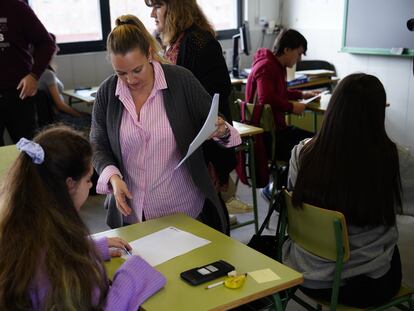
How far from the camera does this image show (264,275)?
4.79 feet

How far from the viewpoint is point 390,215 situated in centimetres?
181

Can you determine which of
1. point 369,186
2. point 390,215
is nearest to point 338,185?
point 369,186

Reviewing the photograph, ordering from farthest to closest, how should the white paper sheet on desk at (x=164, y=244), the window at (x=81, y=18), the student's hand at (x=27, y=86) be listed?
the window at (x=81, y=18), the student's hand at (x=27, y=86), the white paper sheet on desk at (x=164, y=244)

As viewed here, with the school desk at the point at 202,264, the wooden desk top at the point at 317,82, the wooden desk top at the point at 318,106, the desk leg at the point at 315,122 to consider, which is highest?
the school desk at the point at 202,264

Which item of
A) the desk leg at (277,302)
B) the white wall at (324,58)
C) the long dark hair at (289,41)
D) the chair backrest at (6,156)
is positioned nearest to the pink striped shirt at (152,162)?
the chair backrest at (6,156)

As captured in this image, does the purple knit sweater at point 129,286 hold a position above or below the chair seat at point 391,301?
above

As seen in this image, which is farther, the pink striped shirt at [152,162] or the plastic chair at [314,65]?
the plastic chair at [314,65]

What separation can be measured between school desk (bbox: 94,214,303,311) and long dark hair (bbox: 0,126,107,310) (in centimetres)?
20

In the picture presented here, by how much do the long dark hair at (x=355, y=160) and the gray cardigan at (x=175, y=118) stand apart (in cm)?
39

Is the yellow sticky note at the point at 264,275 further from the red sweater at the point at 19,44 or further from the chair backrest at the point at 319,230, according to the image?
the red sweater at the point at 19,44

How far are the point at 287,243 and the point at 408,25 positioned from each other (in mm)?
2908

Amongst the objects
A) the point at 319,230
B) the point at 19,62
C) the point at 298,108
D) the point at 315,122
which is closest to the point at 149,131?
the point at 319,230

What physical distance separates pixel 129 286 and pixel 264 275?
1.23 feet

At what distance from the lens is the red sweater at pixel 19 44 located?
297cm
